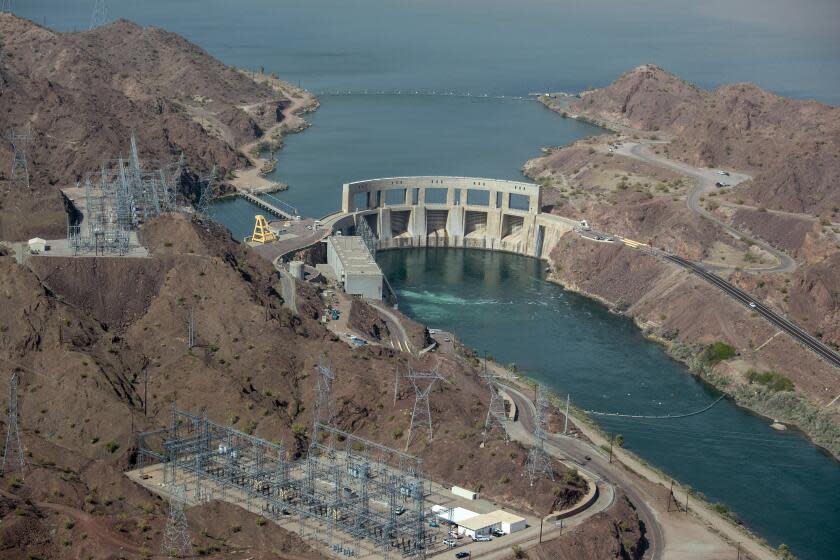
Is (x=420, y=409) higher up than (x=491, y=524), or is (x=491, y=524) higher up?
(x=420, y=409)


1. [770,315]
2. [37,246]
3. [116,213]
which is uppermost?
[116,213]

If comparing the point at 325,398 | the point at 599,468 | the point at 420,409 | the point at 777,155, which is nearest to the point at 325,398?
the point at 325,398

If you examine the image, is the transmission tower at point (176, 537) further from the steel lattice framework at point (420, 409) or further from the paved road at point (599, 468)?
the paved road at point (599, 468)

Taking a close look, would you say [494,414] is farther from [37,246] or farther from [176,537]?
[37,246]

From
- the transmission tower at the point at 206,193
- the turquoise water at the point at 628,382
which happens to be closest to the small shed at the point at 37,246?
the turquoise water at the point at 628,382

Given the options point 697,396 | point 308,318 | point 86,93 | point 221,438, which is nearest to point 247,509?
point 221,438

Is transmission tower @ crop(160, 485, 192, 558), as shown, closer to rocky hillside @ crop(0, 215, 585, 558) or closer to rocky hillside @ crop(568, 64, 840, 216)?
rocky hillside @ crop(0, 215, 585, 558)
